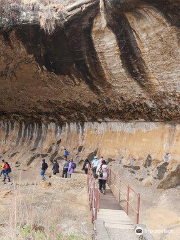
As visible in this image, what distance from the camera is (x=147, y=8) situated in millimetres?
8336

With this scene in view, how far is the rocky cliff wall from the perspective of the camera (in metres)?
12.3

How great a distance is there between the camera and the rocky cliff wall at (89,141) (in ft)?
40.4

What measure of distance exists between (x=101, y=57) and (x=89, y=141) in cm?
702

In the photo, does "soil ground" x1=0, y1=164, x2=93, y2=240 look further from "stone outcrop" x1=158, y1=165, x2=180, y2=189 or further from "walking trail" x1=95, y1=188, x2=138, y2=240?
"stone outcrop" x1=158, y1=165, x2=180, y2=189

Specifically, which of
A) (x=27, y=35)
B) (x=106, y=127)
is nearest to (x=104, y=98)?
(x=106, y=127)

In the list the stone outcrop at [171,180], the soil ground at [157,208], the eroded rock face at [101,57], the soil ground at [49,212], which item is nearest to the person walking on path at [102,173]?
the soil ground at [49,212]

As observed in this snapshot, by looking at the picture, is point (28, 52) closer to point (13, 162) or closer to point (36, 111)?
point (36, 111)

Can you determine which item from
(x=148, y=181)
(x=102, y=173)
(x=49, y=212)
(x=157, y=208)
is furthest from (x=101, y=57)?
(x=49, y=212)

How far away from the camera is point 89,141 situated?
16.9m

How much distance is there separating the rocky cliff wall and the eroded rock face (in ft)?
2.44

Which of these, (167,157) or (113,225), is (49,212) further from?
(167,157)

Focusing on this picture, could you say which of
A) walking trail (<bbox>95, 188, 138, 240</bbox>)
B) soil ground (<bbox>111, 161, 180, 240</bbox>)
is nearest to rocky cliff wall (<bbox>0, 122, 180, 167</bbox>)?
soil ground (<bbox>111, 161, 180, 240</bbox>)

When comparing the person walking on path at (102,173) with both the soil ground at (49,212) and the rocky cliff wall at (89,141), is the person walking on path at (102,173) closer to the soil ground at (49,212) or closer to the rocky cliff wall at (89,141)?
the soil ground at (49,212)

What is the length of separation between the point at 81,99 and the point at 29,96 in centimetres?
407
